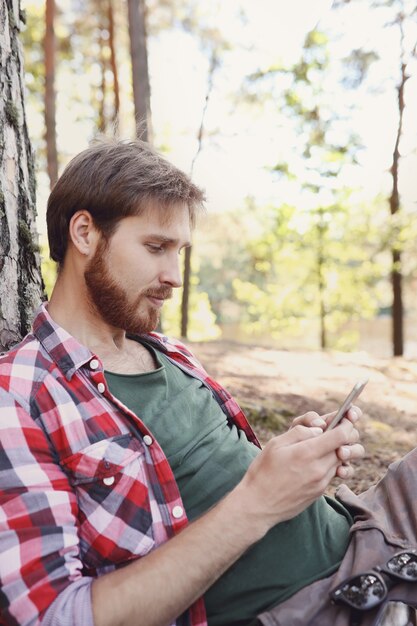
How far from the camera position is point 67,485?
141 centimetres

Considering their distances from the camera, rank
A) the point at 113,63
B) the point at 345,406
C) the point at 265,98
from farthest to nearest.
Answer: the point at 265,98
the point at 113,63
the point at 345,406

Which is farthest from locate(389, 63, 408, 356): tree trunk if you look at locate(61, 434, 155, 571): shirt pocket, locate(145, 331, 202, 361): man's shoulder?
locate(61, 434, 155, 571): shirt pocket

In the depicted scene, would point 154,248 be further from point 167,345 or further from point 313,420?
point 313,420

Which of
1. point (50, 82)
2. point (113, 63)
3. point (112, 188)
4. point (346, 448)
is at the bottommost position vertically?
point (346, 448)

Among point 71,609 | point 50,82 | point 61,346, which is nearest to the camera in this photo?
point 71,609

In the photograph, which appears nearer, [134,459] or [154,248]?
[134,459]

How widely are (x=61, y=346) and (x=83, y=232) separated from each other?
0.37 metres

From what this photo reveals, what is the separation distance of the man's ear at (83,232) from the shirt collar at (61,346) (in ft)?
0.75

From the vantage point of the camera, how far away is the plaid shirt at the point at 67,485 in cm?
125

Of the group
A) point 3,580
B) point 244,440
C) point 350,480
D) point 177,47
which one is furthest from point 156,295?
point 177,47

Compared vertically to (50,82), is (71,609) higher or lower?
lower

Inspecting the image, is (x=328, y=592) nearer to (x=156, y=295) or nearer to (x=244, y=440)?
(x=244, y=440)

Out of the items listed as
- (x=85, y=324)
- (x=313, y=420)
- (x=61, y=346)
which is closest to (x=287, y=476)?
(x=313, y=420)

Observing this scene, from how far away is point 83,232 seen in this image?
6.01 feet
